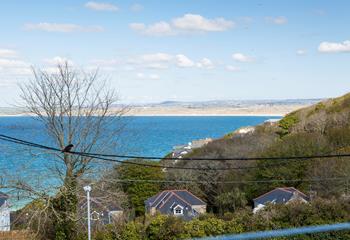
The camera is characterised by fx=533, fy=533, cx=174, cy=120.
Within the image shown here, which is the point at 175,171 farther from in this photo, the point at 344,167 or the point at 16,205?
the point at 16,205

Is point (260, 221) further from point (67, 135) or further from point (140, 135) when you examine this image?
point (140, 135)

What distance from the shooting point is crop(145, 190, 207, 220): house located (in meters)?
27.1

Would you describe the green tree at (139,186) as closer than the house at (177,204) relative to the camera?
No

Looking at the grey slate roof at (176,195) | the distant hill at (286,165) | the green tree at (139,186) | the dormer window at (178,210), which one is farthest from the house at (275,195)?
the green tree at (139,186)

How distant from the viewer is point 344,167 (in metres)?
23.4

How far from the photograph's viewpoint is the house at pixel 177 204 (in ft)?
89.0

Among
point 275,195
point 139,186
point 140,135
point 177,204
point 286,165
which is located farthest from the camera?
point 140,135

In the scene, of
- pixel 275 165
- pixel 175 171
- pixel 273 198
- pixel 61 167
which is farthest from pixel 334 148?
pixel 61 167

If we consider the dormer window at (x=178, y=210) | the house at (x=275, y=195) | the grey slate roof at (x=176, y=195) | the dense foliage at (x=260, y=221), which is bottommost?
the dormer window at (x=178, y=210)

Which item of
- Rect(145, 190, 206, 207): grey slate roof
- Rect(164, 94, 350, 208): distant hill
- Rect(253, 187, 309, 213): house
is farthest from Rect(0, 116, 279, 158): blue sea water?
Rect(253, 187, 309, 213): house

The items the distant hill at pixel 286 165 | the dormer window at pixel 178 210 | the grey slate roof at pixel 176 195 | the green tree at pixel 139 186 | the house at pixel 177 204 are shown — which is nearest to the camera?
the distant hill at pixel 286 165

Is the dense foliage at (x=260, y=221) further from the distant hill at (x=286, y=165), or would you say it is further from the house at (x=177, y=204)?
the house at (x=177, y=204)

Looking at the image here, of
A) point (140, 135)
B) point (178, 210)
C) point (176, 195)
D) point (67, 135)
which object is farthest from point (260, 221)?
point (140, 135)

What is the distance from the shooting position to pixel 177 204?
27406 mm
